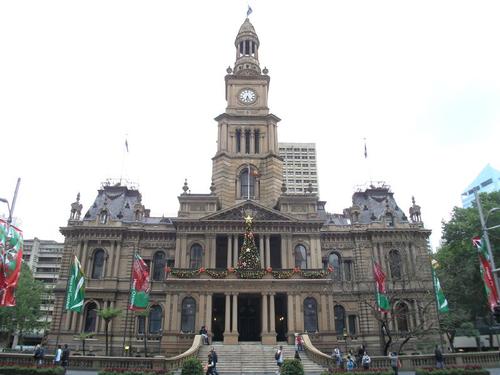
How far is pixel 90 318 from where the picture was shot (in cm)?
4603

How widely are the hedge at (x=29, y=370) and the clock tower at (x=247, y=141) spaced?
99.7 feet

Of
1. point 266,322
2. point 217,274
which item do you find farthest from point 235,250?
point 266,322

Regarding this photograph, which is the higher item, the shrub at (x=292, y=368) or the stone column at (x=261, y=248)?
the stone column at (x=261, y=248)

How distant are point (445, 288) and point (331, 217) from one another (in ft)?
51.1

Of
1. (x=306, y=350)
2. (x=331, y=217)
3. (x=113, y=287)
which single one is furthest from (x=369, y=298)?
(x=113, y=287)

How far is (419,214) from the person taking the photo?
2036 inches

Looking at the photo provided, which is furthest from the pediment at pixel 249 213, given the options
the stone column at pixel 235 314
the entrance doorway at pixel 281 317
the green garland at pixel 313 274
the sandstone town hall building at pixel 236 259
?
the stone column at pixel 235 314

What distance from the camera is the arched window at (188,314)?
40.4 meters

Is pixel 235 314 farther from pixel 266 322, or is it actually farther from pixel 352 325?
pixel 352 325

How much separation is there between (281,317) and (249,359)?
9.75 meters

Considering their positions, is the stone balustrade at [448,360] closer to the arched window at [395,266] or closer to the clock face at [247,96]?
the arched window at [395,266]

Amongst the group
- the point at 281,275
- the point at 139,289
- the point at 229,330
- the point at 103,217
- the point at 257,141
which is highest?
the point at 257,141

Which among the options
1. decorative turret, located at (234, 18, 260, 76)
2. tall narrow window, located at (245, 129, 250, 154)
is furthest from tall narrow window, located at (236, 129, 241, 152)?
decorative turret, located at (234, 18, 260, 76)

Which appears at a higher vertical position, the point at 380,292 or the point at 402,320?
the point at 380,292
